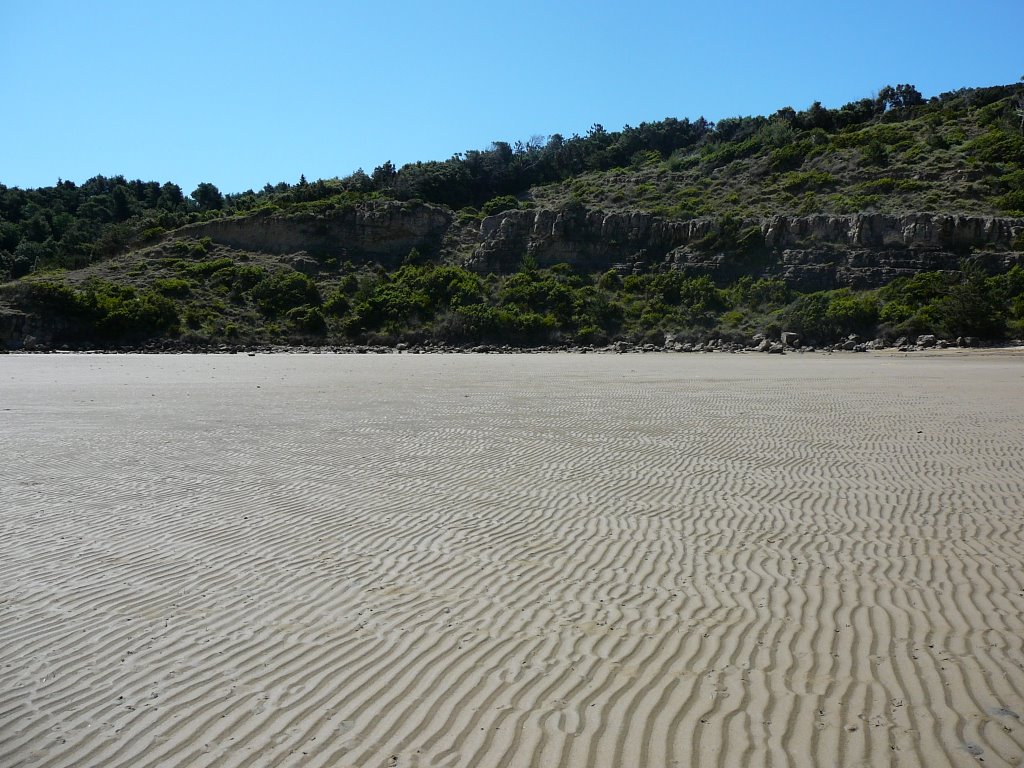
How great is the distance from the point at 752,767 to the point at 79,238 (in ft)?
304

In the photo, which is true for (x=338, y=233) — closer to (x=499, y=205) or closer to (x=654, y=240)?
(x=499, y=205)

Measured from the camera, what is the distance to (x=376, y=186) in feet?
279

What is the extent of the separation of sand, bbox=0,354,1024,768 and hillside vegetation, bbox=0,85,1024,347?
138 feet

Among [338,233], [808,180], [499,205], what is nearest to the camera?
[808,180]

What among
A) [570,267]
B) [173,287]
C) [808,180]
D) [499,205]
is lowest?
[173,287]

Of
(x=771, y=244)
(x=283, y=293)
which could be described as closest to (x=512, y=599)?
(x=283, y=293)

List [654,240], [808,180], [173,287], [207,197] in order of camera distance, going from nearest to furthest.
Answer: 1. [173,287]
2. [654,240]
3. [808,180]
4. [207,197]

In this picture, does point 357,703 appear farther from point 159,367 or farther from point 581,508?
point 159,367

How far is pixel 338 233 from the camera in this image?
72188mm

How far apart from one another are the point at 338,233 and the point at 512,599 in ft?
230

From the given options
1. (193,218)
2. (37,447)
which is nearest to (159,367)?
(37,447)

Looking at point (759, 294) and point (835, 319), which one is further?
point (759, 294)

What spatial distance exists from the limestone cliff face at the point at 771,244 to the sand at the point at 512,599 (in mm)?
45975

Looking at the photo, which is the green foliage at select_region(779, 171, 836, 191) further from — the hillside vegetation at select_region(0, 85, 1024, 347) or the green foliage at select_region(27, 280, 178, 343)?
the green foliage at select_region(27, 280, 178, 343)
